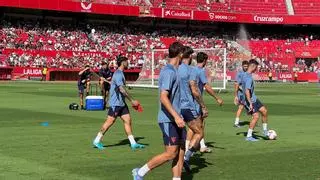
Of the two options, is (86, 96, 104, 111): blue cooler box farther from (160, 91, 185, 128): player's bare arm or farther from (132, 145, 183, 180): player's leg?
(160, 91, 185, 128): player's bare arm

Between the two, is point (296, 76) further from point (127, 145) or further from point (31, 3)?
point (127, 145)

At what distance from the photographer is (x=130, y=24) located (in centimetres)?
7612

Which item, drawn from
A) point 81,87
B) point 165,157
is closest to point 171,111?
point 165,157

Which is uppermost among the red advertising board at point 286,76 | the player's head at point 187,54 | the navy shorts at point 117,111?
the player's head at point 187,54

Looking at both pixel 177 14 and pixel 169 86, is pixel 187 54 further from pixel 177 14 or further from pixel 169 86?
pixel 177 14

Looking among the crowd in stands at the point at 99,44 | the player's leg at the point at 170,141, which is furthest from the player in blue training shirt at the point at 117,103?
the crowd in stands at the point at 99,44

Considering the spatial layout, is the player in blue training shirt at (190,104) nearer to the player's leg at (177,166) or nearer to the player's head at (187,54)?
the player's head at (187,54)

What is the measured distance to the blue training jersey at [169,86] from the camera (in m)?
7.94

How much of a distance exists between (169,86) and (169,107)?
1.02ft

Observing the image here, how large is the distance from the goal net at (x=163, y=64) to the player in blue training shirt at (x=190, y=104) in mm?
29734

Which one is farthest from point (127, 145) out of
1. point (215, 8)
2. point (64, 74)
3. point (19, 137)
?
point (215, 8)

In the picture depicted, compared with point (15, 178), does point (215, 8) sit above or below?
above

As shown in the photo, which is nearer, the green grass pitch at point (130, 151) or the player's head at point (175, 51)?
the player's head at point (175, 51)

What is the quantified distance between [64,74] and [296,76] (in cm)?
2756
